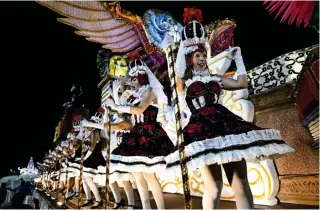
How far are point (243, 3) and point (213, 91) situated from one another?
5471 millimetres

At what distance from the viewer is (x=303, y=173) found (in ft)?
10.9

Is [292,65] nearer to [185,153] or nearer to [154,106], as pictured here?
A: [154,106]

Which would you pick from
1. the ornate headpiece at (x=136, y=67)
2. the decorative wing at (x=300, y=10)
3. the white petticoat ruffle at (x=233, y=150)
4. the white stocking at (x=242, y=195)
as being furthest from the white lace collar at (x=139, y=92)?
the decorative wing at (x=300, y=10)

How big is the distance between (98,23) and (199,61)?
613 cm

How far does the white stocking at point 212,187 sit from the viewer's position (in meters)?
2.04

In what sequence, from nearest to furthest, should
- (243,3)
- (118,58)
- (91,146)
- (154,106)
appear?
(154,106) < (91,146) < (243,3) < (118,58)

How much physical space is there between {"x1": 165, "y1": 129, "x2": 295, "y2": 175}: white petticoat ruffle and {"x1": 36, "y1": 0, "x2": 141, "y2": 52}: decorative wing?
18.6 feet

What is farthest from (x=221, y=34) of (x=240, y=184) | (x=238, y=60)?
(x=240, y=184)

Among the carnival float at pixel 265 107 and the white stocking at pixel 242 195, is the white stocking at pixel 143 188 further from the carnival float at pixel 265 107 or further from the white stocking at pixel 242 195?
the white stocking at pixel 242 195

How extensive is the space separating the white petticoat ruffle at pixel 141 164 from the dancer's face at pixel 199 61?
1261 millimetres

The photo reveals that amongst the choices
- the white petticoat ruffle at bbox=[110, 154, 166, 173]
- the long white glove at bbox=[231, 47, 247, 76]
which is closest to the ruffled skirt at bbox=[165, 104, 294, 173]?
the long white glove at bbox=[231, 47, 247, 76]

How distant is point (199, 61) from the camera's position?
8.39 ft

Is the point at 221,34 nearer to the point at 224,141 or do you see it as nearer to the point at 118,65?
the point at 224,141

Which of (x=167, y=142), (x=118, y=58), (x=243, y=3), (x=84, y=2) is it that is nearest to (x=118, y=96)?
(x=167, y=142)
